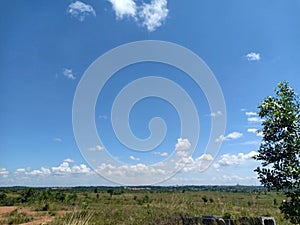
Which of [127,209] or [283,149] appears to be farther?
[127,209]

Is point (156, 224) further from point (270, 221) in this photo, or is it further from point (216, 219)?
point (270, 221)

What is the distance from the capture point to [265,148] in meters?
5.55

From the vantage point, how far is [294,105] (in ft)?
18.0

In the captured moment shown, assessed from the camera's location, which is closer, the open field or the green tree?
the green tree

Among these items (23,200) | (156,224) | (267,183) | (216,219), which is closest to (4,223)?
(156,224)

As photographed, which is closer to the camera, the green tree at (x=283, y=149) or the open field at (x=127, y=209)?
the green tree at (x=283, y=149)

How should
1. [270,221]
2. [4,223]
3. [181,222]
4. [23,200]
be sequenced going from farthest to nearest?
[23,200] → [4,223] → [181,222] → [270,221]

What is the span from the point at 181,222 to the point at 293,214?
2.88 m

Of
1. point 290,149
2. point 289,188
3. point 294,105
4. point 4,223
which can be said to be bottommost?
point 4,223

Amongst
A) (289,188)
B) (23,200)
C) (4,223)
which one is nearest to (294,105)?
(289,188)

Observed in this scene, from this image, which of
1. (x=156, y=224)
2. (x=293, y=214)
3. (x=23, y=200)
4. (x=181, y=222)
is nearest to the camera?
(x=293, y=214)

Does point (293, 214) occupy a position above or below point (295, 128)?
below

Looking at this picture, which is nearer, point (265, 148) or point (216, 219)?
point (265, 148)

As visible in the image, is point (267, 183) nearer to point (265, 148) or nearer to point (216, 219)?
point (265, 148)
